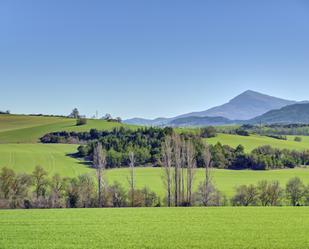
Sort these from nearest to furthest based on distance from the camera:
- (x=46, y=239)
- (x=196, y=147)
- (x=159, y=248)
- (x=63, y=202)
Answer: (x=159, y=248)
(x=46, y=239)
(x=63, y=202)
(x=196, y=147)

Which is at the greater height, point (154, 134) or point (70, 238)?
point (154, 134)

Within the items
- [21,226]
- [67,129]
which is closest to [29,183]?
[21,226]

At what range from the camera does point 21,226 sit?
33469mm

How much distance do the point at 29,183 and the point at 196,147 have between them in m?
44.2

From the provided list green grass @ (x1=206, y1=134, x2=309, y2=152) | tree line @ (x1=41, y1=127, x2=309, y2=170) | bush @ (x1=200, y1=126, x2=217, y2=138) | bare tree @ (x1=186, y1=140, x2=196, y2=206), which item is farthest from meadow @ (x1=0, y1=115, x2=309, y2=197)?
bare tree @ (x1=186, y1=140, x2=196, y2=206)

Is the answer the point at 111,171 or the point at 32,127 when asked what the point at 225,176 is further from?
the point at 32,127

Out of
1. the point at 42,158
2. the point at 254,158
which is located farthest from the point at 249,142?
the point at 42,158

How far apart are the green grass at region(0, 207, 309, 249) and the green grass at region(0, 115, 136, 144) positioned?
3524 inches

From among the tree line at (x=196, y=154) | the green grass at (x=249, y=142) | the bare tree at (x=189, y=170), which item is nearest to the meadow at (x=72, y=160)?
the green grass at (x=249, y=142)

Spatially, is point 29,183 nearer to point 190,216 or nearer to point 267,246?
point 190,216

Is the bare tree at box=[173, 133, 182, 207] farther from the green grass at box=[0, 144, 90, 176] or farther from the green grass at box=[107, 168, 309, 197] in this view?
→ the green grass at box=[0, 144, 90, 176]

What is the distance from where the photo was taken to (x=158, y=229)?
106 feet

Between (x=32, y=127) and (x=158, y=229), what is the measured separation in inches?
4606

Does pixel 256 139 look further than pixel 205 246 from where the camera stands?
Yes
